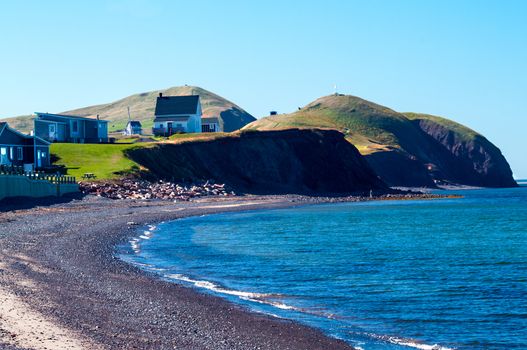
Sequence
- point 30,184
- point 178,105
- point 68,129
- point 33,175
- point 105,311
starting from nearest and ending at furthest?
point 105,311 < point 30,184 < point 33,175 < point 68,129 < point 178,105

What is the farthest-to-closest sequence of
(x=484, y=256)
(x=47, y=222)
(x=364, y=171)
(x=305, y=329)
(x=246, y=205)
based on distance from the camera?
(x=364, y=171), (x=246, y=205), (x=47, y=222), (x=484, y=256), (x=305, y=329)

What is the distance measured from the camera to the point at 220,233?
169ft

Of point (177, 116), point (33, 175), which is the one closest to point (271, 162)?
point (177, 116)

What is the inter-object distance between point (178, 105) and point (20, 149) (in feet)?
185

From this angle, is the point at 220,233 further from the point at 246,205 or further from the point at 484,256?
the point at 246,205

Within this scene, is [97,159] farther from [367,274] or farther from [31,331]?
[31,331]

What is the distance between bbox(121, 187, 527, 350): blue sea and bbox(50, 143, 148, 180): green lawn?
2585 centimetres

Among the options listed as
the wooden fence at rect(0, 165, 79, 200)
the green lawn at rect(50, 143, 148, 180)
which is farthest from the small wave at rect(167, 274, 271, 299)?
the green lawn at rect(50, 143, 148, 180)

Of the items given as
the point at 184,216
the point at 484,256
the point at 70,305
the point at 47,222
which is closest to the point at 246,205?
the point at 184,216

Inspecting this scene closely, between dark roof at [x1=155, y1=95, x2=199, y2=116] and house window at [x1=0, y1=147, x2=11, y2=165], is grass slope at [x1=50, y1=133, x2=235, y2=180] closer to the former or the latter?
house window at [x1=0, y1=147, x2=11, y2=165]

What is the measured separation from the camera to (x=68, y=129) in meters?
106

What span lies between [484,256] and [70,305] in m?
25.5

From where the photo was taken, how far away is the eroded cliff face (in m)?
98.3

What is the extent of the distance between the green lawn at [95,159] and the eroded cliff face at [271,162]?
268 cm
